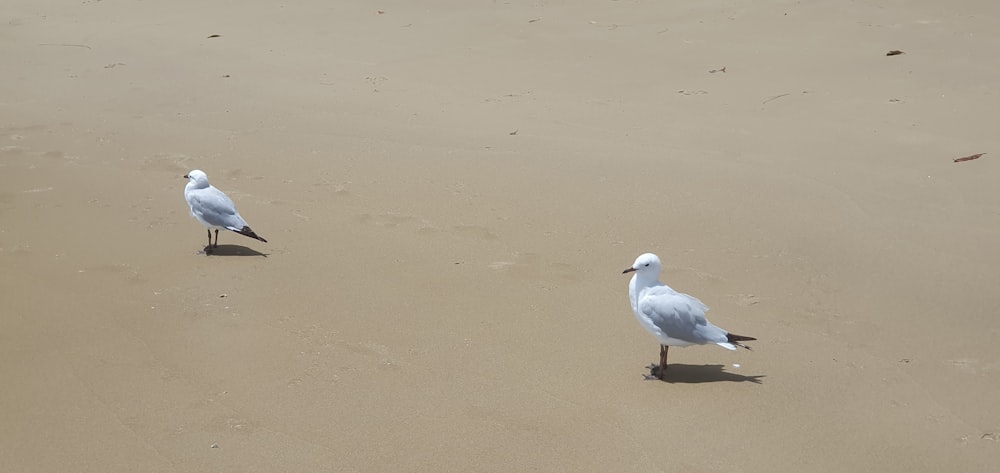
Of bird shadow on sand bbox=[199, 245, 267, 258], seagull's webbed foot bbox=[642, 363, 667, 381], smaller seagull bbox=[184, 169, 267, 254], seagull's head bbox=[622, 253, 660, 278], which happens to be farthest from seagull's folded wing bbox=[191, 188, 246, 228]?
seagull's webbed foot bbox=[642, 363, 667, 381]

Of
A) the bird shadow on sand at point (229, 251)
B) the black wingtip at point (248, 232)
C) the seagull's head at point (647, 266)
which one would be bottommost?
the bird shadow on sand at point (229, 251)

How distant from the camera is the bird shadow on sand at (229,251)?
6162mm

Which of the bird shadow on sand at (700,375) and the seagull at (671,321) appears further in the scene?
the bird shadow on sand at (700,375)

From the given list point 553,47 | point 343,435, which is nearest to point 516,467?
point 343,435

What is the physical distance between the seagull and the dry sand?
20 cm

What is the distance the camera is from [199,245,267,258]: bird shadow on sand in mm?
6162

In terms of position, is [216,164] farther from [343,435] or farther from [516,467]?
[516,467]

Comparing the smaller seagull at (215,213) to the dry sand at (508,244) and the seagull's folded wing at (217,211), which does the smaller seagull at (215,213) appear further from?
the dry sand at (508,244)

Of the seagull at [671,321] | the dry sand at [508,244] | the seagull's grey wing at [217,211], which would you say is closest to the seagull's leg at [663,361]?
the seagull at [671,321]

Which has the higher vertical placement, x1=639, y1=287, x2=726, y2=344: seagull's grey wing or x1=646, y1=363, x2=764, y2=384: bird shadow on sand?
x1=639, y1=287, x2=726, y2=344: seagull's grey wing

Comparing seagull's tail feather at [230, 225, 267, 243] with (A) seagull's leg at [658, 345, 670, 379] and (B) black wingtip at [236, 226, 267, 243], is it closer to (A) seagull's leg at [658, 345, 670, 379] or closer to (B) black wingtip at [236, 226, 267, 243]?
(B) black wingtip at [236, 226, 267, 243]

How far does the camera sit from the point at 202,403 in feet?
14.1

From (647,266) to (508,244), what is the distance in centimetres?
159

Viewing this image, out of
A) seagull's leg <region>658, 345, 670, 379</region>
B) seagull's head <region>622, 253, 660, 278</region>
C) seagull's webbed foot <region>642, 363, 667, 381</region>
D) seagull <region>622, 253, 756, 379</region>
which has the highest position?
seagull's head <region>622, 253, 660, 278</region>
